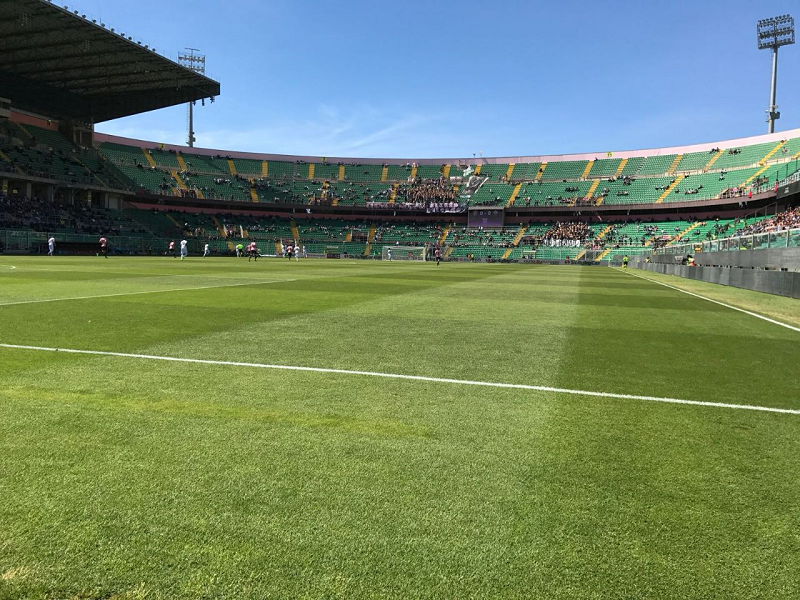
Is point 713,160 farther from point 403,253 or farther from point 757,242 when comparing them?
point 757,242

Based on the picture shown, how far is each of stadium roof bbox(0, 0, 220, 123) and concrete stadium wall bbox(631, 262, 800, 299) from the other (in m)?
50.7

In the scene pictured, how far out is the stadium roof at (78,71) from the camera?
4512 cm

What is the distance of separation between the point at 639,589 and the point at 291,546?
1.37 meters

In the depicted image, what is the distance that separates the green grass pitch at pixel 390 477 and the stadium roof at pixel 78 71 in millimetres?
51186

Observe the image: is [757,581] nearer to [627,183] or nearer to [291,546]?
[291,546]

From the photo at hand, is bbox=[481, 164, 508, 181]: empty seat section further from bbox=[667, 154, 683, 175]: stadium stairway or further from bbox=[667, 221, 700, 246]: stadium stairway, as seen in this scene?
bbox=[667, 221, 700, 246]: stadium stairway

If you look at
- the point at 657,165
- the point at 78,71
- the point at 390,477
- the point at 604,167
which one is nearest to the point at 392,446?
the point at 390,477

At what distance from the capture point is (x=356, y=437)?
11.4ft

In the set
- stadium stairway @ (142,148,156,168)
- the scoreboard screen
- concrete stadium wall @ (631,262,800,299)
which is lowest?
concrete stadium wall @ (631,262,800,299)

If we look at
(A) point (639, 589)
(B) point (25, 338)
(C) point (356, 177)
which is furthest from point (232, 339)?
(C) point (356, 177)

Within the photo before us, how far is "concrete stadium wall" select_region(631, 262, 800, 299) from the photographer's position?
52.5ft

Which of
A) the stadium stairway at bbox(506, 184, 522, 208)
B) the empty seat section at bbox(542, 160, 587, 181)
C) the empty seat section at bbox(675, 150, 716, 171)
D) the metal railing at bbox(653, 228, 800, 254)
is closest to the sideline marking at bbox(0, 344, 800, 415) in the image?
the metal railing at bbox(653, 228, 800, 254)

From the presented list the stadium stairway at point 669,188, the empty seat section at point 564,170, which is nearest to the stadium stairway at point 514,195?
the empty seat section at point 564,170

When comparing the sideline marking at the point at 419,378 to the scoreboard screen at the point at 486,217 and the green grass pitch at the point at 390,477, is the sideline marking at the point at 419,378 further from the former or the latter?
the scoreboard screen at the point at 486,217
